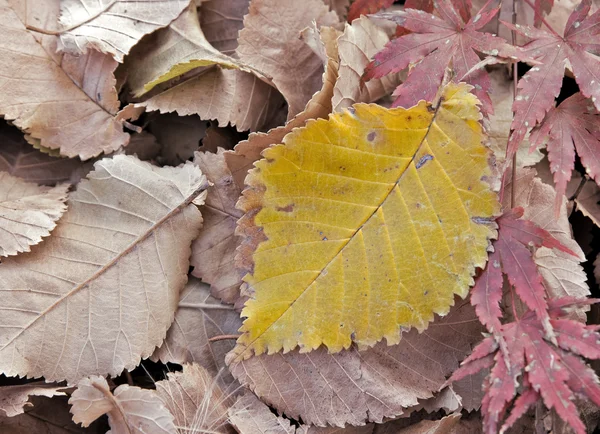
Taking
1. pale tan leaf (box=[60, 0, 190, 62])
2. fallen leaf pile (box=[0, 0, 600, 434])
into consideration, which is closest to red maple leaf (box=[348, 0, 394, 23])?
fallen leaf pile (box=[0, 0, 600, 434])

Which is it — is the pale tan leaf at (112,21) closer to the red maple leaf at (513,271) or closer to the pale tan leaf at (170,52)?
the pale tan leaf at (170,52)

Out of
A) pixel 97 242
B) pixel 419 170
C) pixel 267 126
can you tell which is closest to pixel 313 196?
pixel 419 170

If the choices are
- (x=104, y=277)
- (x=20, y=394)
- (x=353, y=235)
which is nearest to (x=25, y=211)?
(x=104, y=277)

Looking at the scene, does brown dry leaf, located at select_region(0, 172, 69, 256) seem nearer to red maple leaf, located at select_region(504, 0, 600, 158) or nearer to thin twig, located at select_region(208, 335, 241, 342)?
thin twig, located at select_region(208, 335, 241, 342)

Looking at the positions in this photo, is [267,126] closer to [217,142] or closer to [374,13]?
[217,142]

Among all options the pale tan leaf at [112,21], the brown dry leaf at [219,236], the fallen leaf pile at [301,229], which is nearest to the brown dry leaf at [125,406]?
the fallen leaf pile at [301,229]

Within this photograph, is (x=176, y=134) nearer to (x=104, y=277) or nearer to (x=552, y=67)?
(x=104, y=277)
